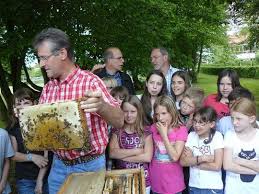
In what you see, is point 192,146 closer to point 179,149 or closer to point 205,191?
point 179,149

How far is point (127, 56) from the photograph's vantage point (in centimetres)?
1044

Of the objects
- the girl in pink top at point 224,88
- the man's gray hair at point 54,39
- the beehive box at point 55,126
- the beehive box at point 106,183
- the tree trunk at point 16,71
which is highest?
the tree trunk at point 16,71

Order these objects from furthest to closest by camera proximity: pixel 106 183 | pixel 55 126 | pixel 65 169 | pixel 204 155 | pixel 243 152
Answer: pixel 204 155 → pixel 243 152 → pixel 65 169 → pixel 106 183 → pixel 55 126

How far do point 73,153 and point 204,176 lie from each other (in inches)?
68.2

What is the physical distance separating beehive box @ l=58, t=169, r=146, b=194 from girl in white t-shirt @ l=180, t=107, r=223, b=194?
4.40 feet

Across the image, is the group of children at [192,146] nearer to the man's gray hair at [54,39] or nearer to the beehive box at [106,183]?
the beehive box at [106,183]

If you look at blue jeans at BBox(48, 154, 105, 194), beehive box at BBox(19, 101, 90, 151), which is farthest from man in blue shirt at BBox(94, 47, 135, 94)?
beehive box at BBox(19, 101, 90, 151)

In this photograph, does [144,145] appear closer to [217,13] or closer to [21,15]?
[21,15]

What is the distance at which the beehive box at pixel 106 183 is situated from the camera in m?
2.89

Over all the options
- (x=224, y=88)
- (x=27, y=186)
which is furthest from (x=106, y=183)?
(x=224, y=88)

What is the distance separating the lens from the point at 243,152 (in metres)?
4.23

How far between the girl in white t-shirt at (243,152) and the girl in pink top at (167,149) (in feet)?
1.82

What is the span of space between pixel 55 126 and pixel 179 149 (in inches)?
76.1

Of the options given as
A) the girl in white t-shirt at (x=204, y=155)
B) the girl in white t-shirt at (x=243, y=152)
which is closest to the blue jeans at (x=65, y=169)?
the girl in white t-shirt at (x=204, y=155)
